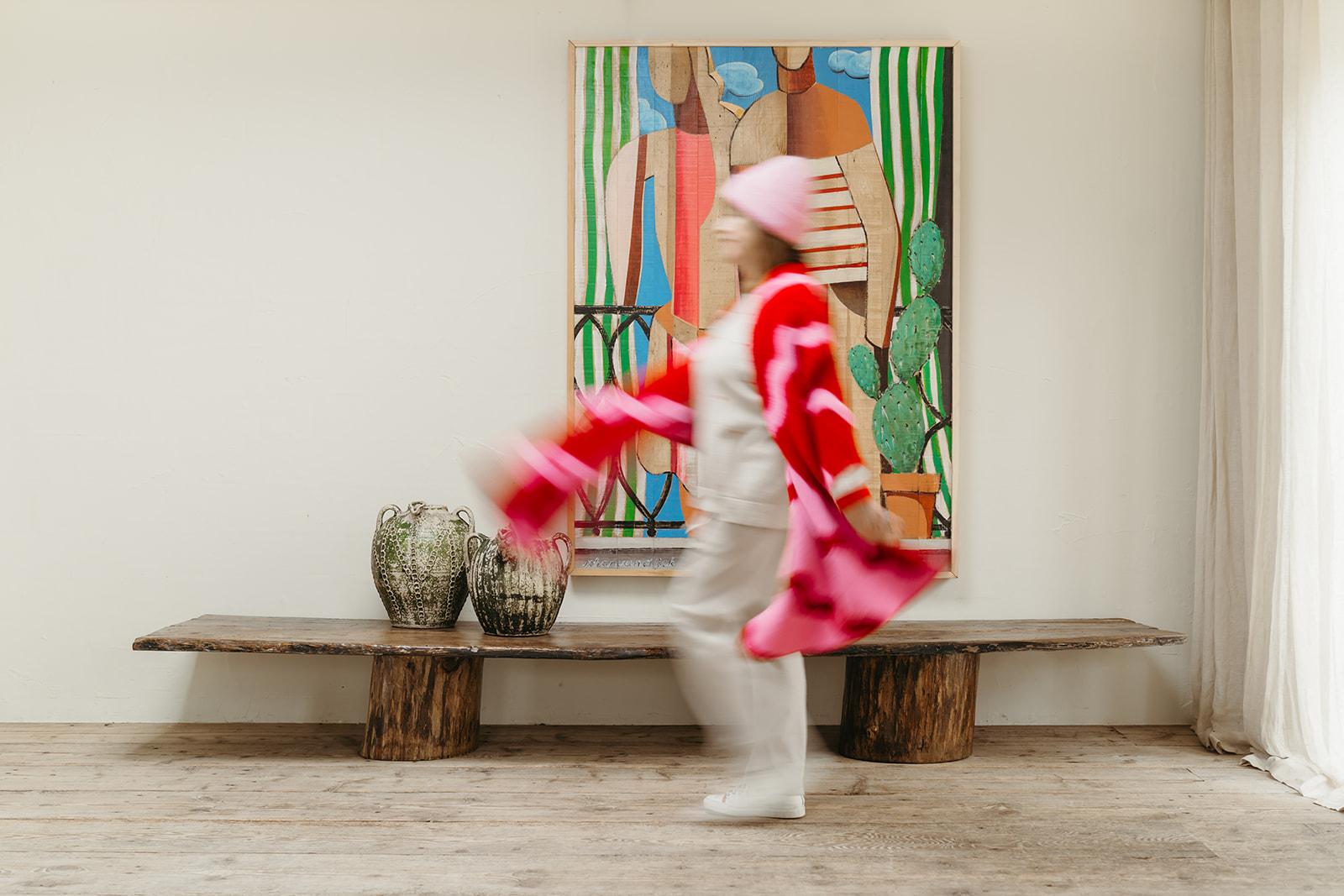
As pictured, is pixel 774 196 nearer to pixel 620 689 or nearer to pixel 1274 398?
pixel 1274 398

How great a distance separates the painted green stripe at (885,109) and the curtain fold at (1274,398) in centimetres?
90

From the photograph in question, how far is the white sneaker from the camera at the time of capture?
226 cm

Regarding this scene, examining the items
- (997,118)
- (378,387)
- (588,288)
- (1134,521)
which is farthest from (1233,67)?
(378,387)

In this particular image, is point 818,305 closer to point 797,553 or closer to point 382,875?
point 797,553

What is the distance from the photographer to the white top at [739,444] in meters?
2.14

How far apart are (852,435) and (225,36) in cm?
230

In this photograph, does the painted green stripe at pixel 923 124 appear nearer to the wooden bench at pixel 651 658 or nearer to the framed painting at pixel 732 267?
the framed painting at pixel 732 267

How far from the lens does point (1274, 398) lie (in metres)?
2.70

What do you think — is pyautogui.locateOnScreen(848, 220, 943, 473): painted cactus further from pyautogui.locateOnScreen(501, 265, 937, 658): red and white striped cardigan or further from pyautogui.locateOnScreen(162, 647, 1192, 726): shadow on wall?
pyautogui.locateOnScreen(501, 265, 937, 658): red and white striped cardigan

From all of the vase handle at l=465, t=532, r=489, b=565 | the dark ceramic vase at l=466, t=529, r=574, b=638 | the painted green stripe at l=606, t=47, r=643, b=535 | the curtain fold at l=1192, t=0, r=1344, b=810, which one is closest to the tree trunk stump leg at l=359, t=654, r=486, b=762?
the dark ceramic vase at l=466, t=529, r=574, b=638

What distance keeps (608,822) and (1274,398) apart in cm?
194

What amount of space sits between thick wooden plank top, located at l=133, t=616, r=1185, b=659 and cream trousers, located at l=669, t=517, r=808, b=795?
0.35 m

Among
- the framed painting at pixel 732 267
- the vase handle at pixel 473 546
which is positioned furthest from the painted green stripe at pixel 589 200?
the vase handle at pixel 473 546

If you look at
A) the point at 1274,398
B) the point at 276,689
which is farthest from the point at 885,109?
the point at 276,689
